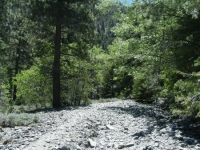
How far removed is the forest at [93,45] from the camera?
8203 millimetres

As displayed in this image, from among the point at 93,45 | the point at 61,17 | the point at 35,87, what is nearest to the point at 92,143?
the point at 61,17

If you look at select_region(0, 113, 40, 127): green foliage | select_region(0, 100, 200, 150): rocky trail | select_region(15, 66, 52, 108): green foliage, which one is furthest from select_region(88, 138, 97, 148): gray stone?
select_region(15, 66, 52, 108): green foliage

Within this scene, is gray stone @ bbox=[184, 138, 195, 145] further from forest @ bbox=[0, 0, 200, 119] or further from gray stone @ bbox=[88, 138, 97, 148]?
gray stone @ bbox=[88, 138, 97, 148]

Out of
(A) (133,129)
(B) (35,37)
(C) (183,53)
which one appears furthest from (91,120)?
(B) (35,37)

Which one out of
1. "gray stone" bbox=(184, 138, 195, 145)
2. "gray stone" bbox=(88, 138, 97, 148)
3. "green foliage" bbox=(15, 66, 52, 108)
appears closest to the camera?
"gray stone" bbox=(184, 138, 195, 145)

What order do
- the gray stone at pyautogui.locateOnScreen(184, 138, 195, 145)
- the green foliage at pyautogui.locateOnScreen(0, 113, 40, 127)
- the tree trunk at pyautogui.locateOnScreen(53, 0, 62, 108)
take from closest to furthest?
the gray stone at pyautogui.locateOnScreen(184, 138, 195, 145) < the green foliage at pyautogui.locateOnScreen(0, 113, 40, 127) < the tree trunk at pyautogui.locateOnScreen(53, 0, 62, 108)

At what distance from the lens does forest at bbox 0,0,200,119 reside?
8.20 m

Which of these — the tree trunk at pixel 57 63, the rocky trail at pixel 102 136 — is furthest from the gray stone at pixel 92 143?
the tree trunk at pixel 57 63

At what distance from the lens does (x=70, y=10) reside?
47.8 feet

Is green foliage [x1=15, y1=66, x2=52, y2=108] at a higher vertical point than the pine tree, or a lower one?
lower

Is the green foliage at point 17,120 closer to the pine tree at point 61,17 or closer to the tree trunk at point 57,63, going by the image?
the tree trunk at point 57,63

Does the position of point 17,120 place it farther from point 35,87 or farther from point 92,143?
point 35,87

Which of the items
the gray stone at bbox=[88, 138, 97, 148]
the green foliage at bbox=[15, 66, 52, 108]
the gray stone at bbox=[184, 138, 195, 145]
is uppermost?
the green foliage at bbox=[15, 66, 52, 108]

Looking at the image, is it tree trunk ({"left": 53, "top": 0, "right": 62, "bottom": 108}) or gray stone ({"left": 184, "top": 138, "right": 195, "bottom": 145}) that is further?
tree trunk ({"left": 53, "top": 0, "right": 62, "bottom": 108})
